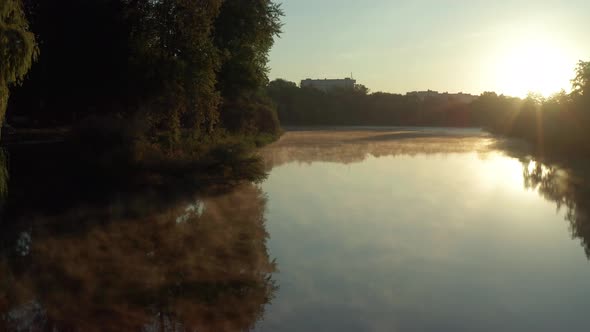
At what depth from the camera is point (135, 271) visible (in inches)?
385

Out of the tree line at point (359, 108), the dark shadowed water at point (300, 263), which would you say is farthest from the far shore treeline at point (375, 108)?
the dark shadowed water at point (300, 263)

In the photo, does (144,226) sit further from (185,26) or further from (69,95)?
(69,95)

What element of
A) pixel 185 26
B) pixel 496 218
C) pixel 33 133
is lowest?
pixel 496 218

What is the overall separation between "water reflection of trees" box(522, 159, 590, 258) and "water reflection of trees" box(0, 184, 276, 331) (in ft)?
23.7

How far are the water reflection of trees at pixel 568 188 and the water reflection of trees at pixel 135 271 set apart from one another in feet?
23.7

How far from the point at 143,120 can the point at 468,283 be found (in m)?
15.4

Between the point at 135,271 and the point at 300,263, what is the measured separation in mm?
2975

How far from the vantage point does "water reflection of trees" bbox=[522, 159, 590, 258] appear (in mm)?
14227

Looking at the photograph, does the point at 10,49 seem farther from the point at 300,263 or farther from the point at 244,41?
the point at 244,41

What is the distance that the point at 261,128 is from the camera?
51.5 metres

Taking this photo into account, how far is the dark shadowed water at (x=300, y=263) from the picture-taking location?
307 inches

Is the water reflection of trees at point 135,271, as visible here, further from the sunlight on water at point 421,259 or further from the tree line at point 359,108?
the tree line at point 359,108

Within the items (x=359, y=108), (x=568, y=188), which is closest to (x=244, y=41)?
(x=568, y=188)


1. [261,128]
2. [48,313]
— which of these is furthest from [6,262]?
[261,128]
